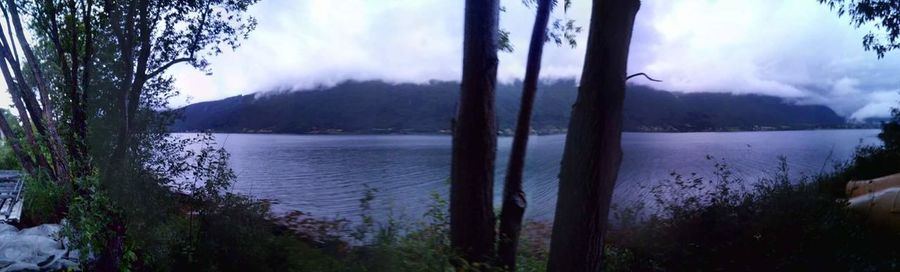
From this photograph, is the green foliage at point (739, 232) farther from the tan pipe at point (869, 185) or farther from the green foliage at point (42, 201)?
the green foliage at point (42, 201)

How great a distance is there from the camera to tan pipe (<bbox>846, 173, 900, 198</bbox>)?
5.85 m

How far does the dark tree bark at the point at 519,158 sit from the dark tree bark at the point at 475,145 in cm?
21

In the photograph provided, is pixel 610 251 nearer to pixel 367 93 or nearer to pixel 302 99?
pixel 367 93

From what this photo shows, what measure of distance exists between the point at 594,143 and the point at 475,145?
85 cm

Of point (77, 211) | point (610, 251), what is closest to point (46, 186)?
point (77, 211)

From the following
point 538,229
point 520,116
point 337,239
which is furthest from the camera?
point 538,229

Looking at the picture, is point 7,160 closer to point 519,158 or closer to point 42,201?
point 42,201

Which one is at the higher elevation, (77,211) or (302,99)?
(302,99)

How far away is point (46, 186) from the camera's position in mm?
4824

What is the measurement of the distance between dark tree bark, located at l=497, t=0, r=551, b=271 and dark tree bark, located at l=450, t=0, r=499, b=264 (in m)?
0.21

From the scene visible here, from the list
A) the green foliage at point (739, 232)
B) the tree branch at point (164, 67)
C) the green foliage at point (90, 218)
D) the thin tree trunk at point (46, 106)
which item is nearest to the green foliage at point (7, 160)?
the thin tree trunk at point (46, 106)

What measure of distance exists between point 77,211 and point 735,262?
5997mm

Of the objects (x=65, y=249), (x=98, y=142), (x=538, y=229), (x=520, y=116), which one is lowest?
(x=65, y=249)

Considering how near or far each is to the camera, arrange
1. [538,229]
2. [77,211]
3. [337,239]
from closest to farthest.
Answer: [337,239], [77,211], [538,229]
